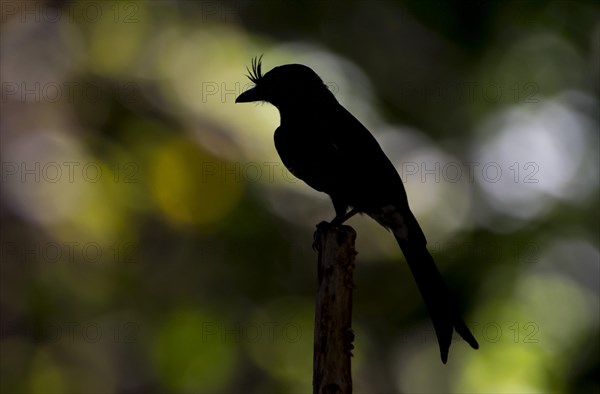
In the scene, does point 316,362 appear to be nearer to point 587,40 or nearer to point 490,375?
point 490,375

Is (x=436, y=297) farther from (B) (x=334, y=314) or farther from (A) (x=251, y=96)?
(A) (x=251, y=96)

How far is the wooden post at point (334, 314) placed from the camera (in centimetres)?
402

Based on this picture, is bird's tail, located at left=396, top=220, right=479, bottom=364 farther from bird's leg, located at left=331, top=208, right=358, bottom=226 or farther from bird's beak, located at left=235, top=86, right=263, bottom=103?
bird's beak, located at left=235, top=86, right=263, bottom=103

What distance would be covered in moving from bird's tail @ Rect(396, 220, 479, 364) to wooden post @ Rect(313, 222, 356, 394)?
734 mm

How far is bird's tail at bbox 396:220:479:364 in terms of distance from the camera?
192 inches

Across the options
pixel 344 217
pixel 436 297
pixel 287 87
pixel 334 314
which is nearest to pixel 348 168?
pixel 344 217

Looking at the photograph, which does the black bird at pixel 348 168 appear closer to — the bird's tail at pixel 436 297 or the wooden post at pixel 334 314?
the bird's tail at pixel 436 297

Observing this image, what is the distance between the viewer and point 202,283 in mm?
9344

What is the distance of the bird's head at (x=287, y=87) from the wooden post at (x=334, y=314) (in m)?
1.39

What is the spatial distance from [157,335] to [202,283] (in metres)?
0.67

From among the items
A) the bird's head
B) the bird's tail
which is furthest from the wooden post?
the bird's head

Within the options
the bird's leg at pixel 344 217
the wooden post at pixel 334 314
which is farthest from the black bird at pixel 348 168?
the wooden post at pixel 334 314

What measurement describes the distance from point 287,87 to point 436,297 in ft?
4.78

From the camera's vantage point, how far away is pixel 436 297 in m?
5.15
